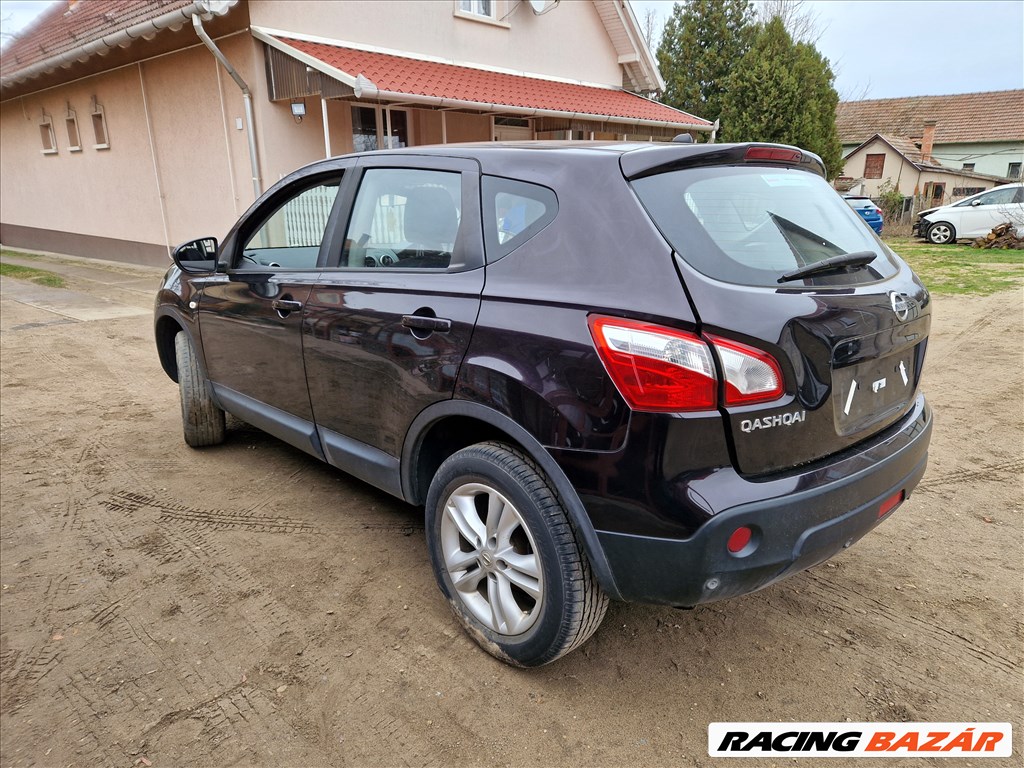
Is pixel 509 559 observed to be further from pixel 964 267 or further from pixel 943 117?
pixel 943 117

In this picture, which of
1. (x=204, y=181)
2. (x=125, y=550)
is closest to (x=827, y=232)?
(x=125, y=550)

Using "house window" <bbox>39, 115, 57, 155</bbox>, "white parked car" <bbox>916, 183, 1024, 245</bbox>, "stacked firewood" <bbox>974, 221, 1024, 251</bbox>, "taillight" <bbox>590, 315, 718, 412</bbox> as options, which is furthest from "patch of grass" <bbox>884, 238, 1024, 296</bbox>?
"house window" <bbox>39, 115, 57, 155</bbox>

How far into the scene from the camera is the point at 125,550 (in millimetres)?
3168

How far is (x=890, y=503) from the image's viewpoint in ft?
7.58

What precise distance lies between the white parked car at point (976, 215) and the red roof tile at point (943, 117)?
73.0 feet

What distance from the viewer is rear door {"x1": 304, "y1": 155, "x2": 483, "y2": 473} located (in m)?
2.43

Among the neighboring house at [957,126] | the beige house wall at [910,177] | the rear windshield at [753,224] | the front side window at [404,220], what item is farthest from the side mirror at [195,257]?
the neighboring house at [957,126]

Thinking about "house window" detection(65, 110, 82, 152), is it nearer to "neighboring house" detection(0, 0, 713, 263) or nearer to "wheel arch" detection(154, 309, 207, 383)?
"neighboring house" detection(0, 0, 713, 263)

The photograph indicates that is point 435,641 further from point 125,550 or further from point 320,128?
point 320,128

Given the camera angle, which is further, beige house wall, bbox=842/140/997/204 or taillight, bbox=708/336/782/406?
beige house wall, bbox=842/140/997/204

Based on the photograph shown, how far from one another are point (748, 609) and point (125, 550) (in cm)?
280

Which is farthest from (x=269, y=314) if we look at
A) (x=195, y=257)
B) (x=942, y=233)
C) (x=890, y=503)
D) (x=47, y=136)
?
(x=942, y=233)

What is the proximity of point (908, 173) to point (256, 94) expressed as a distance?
1329 inches

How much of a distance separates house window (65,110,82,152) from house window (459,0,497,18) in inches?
355
